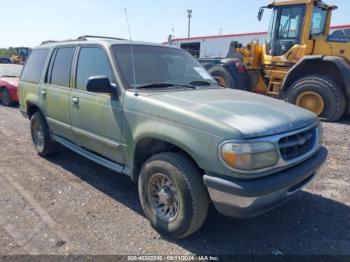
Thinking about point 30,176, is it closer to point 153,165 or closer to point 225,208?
point 153,165

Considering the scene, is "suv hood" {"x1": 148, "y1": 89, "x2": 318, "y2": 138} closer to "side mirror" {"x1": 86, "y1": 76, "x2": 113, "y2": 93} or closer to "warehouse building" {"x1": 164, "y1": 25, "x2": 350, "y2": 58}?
"side mirror" {"x1": 86, "y1": 76, "x2": 113, "y2": 93}

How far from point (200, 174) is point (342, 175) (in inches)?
119

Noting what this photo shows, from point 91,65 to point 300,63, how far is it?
6.48m

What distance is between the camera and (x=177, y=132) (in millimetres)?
2791

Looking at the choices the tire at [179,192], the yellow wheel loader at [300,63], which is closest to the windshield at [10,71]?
the yellow wheel loader at [300,63]

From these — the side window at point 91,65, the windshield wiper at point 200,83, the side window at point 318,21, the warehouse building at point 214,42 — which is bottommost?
the windshield wiper at point 200,83

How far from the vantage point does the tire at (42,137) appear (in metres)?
5.14

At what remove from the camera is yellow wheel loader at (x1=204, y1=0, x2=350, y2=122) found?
805 cm

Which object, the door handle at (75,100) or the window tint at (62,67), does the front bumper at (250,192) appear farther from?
the window tint at (62,67)

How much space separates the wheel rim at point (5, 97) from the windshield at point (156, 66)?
339 inches

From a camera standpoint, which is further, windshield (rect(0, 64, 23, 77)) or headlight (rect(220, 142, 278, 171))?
windshield (rect(0, 64, 23, 77))

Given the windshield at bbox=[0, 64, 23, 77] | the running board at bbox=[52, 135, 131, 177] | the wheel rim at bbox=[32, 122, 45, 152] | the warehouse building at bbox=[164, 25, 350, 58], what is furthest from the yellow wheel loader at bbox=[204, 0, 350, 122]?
the warehouse building at bbox=[164, 25, 350, 58]

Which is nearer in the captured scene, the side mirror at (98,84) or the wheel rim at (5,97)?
the side mirror at (98,84)

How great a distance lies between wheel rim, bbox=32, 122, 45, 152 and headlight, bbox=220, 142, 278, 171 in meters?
3.83
